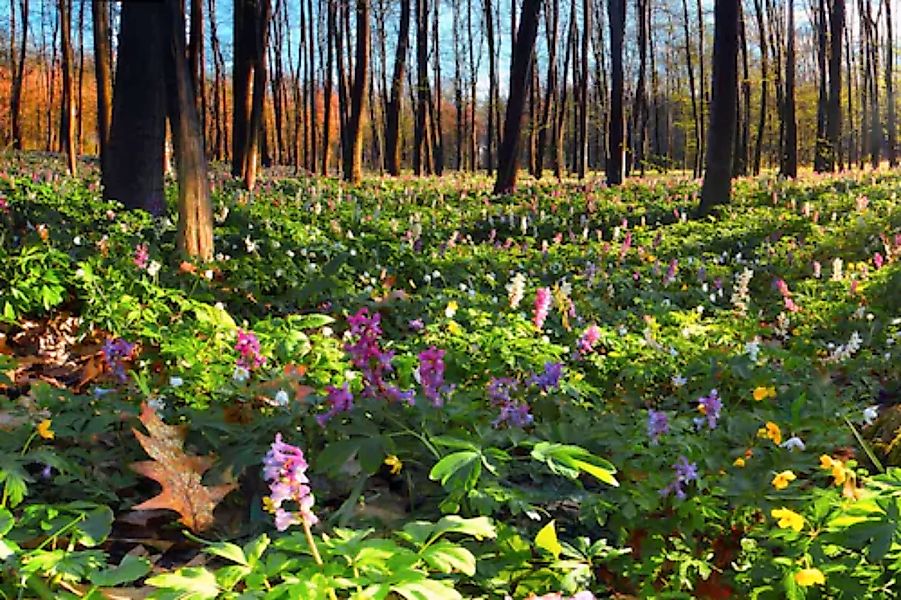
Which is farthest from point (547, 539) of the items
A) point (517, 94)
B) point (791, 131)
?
point (791, 131)

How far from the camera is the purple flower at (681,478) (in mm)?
2348

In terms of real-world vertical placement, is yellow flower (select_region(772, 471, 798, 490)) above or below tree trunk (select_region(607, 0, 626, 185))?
below

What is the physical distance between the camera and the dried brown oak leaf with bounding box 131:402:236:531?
7.20ft

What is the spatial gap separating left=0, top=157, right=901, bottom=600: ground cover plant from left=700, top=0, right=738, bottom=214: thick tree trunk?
5892mm

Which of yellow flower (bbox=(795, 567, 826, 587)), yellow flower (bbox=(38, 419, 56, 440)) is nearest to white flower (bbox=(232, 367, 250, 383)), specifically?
yellow flower (bbox=(38, 419, 56, 440))

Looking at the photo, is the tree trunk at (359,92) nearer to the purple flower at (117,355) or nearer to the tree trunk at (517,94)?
the tree trunk at (517,94)

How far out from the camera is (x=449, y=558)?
1.54 metres

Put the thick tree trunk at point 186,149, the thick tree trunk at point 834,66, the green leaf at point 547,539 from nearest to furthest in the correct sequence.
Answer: the green leaf at point 547,539
the thick tree trunk at point 186,149
the thick tree trunk at point 834,66

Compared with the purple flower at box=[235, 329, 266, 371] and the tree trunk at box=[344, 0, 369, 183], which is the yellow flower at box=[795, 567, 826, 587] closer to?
the purple flower at box=[235, 329, 266, 371]

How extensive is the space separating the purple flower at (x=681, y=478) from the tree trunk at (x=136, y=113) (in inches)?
271

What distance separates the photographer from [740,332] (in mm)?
5121

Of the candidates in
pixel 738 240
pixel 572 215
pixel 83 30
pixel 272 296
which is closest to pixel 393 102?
pixel 572 215

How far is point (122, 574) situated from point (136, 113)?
24.0 ft

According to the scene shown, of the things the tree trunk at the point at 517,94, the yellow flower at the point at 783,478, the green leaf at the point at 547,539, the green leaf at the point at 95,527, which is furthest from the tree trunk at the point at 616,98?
the green leaf at the point at 95,527
